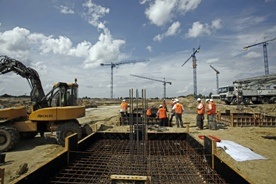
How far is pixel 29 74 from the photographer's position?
955 centimetres

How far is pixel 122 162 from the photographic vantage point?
4.79 metres

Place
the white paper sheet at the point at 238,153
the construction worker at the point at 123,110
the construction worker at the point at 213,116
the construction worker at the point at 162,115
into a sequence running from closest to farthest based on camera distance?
the white paper sheet at the point at 238,153
the construction worker at the point at 213,116
the construction worker at the point at 162,115
the construction worker at the point at 123,110

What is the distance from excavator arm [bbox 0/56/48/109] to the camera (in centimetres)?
939

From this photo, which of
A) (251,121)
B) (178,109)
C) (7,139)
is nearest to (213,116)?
(178,109)

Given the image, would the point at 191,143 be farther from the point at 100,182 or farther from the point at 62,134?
the point at 62,134

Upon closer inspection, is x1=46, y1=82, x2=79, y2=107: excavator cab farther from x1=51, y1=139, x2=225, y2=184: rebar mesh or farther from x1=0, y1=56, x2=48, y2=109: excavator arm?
x1=51, y1=139, x2=225, y2=184: rebar mesh

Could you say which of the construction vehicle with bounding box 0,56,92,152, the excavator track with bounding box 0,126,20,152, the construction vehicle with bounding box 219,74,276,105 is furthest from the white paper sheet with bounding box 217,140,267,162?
the construction vehicle with bounding box 219,74,276,105

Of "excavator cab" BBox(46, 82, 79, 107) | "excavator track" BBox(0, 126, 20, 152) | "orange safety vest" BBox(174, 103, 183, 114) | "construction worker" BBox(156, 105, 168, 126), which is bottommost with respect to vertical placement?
"excavator track" BBox(0, 126, 20, 152)

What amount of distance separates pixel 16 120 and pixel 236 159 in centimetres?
860

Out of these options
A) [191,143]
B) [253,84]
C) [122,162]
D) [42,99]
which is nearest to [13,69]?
[42,99]

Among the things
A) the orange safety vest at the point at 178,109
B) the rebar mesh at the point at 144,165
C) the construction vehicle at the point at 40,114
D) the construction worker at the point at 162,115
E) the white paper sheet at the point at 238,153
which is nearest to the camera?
the rebar mesh at the point at 144,165

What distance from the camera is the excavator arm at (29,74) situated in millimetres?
9386

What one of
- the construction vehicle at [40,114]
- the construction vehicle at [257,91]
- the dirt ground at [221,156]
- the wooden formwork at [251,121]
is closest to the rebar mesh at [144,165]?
the dirt ground at [221,156]

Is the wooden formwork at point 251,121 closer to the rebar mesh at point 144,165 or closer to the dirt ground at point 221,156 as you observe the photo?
the dirt ground at point 221,156
